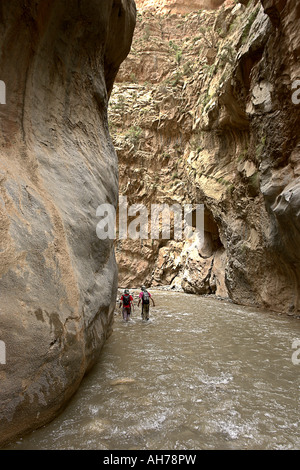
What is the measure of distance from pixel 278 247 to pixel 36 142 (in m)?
9.21

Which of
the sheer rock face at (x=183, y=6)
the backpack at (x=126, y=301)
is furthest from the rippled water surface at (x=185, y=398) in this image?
the sheer rock face at (x=183, y=6)

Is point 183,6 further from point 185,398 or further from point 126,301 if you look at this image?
point 185,398

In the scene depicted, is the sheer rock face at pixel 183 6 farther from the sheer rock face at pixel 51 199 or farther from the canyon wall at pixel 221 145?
the sheer rock face at pixel 51 199

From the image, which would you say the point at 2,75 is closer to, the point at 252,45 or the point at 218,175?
the point at 252,45

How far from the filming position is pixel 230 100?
14445mm

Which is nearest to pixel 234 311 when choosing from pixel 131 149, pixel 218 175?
pixel 218 175

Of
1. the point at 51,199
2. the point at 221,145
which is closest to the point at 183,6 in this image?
the point at 221,145

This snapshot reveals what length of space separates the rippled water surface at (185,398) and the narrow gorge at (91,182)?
396 mm

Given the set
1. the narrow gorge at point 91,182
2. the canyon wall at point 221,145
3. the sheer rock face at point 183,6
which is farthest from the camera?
the sheer rock face at point 183,6

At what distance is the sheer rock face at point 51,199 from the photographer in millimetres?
3182

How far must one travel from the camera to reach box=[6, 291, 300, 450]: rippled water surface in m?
3.03

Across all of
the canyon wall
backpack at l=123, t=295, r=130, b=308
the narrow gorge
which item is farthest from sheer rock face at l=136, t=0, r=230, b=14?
backpack at l=123, t=295, r=130, b=308

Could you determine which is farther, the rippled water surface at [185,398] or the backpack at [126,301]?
the backpack at [126,301]
